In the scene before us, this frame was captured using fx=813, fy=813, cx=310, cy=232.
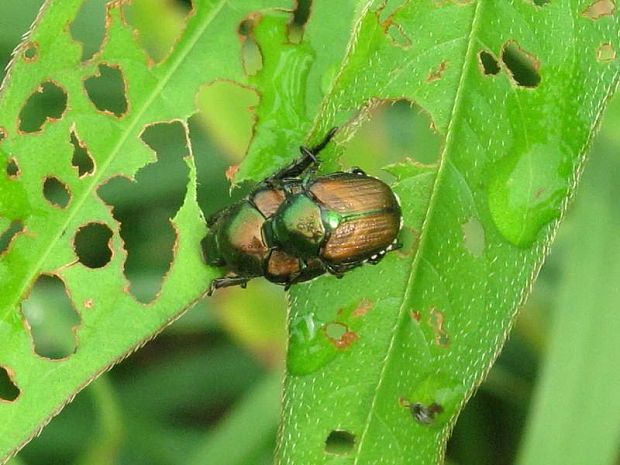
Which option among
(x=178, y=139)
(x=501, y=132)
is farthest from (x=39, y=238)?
(x=178, y=139)

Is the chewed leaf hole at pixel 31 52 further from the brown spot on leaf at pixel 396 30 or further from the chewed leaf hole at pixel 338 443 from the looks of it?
the chewed leaf hole at pixel 338 443

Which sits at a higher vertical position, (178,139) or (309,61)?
(309,61)

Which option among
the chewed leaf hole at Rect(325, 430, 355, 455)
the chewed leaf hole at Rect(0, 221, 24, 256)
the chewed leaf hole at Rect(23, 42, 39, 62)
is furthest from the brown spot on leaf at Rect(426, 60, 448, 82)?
the chewed leaf hole at Rect(0, 221, 24, 256)

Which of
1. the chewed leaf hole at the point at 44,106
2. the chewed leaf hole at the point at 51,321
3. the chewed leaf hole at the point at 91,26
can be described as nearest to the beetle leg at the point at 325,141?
the chewed leaf hole at the point at 91,26

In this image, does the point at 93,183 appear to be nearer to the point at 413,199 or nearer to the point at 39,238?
the point at 39,238

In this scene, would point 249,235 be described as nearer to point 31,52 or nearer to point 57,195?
point 57,195

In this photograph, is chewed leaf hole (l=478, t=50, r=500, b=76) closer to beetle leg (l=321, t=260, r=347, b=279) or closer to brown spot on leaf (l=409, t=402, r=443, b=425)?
beetle leg (l=321, t=260, r=347, b=279)
